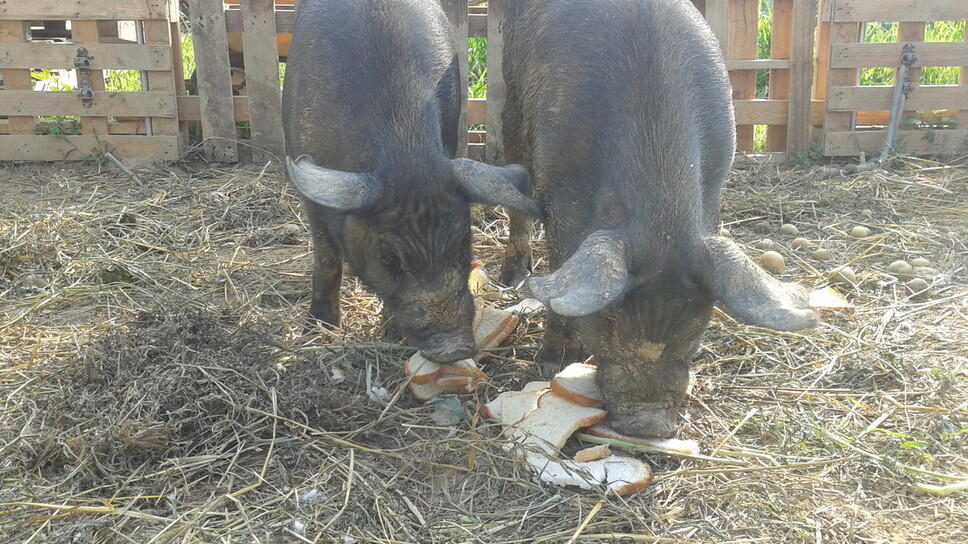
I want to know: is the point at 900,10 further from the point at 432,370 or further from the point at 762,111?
the point at 432,370

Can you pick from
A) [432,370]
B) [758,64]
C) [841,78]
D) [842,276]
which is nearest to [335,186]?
[432,370]

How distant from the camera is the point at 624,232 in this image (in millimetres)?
3381

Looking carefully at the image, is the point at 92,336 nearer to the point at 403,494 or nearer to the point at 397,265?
the point at 397,265

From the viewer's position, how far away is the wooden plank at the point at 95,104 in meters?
7.41

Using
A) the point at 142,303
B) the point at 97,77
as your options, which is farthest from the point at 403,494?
the point at 97,77

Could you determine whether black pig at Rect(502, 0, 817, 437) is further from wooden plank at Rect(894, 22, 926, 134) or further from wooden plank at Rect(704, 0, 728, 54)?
wooden plank at Rect(894, 22, 926, 134)

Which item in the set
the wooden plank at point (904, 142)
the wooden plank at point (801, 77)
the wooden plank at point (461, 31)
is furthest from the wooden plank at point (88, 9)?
the wooden plank at point (904, 142)

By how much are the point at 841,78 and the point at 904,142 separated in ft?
2.60

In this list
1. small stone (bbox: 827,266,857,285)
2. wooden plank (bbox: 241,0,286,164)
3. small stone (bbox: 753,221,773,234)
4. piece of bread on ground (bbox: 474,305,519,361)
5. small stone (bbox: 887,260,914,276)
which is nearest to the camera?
piece of bread on ground (bbox: 474,305,519,361)

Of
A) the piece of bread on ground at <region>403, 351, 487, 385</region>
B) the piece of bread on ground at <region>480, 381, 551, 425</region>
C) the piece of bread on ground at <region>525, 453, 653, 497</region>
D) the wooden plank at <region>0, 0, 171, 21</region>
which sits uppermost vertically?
the wooden plank at <region>0, 0, 171, 21</region>

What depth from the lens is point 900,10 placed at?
24.3ft

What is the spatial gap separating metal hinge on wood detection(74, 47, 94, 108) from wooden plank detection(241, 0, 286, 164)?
4.18ft

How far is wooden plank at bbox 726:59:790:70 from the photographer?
24.7 feet

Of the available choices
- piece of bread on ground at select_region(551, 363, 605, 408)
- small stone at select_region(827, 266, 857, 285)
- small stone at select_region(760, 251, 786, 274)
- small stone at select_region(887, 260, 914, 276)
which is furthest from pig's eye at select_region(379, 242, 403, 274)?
small stone at select_region(887, 260, 914, 276)
